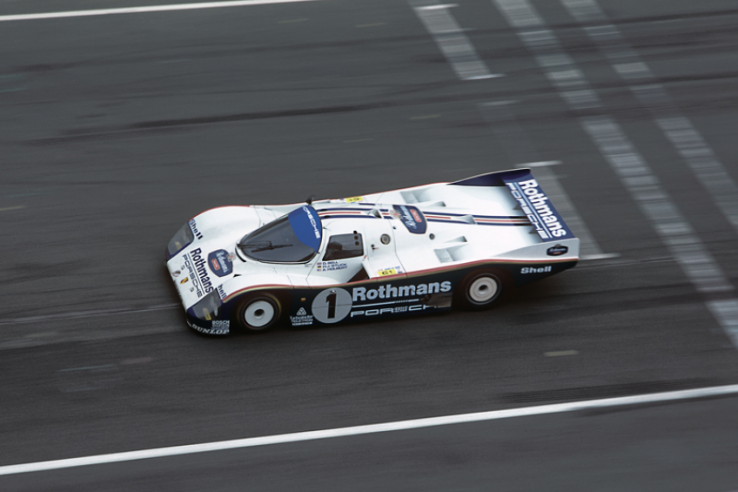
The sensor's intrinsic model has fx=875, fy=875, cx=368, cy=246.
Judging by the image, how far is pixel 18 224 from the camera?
A: 12469mm

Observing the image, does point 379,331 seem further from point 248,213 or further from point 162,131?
point 162,131

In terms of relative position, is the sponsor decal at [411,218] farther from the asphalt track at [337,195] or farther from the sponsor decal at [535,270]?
the sponsor decal at [535,270]

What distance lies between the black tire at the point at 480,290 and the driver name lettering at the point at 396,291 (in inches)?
9.9

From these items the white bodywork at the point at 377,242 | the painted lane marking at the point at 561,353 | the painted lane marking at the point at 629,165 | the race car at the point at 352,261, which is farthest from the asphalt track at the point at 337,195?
the white bodywork at the point at 377,242

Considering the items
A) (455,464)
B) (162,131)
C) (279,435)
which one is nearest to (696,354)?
(455,464)

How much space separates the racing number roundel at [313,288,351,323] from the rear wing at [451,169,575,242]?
8.49 ft

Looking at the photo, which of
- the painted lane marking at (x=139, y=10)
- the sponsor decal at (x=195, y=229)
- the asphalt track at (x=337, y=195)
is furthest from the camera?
the painted lane marking at (x=139, y=10)

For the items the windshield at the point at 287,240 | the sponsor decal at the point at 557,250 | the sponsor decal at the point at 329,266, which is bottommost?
the sponsor decal at the point at 557,250

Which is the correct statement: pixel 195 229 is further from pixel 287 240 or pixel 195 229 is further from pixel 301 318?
pixel 301 318

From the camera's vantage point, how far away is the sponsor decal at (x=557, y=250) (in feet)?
35.6

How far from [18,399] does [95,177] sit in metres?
4.61

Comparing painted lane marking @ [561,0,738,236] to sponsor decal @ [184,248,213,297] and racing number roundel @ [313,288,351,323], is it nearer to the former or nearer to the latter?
racing number roundel @ [313,288,351,323]

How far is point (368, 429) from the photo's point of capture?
955 centimetres

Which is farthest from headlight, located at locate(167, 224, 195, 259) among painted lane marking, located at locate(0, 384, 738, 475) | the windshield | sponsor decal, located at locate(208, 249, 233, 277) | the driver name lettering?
painted lane marking, located at locate(0, 384, 738, 475)
